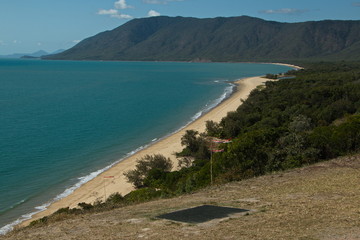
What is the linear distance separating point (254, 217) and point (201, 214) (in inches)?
48.8

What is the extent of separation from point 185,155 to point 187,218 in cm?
1786

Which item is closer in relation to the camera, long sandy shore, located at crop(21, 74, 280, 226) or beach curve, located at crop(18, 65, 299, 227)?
beach curve, located at crop(18, 65, 299, 227)

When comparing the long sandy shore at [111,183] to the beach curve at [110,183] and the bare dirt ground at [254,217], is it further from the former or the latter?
the bare dirt ground at [254,217]

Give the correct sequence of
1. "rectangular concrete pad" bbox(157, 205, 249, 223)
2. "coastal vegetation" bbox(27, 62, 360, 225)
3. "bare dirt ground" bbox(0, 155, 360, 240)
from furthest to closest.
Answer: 1. "coastal vegetation" bbox(27, 62, 360, 225)
2. "rectangular concrete pad" bbox(157, 205, 249, 223)
3. "bare dirt ground" bbox(0, 155, 360, 240)

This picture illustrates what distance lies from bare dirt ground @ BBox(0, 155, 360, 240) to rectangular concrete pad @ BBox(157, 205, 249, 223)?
283 mm

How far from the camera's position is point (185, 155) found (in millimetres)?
27922

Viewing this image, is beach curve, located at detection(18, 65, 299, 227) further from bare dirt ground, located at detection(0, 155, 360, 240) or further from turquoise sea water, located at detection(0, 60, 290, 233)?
bare dirt ground, located at detection(0, 155, 360, 240)

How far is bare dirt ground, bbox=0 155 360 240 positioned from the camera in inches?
349

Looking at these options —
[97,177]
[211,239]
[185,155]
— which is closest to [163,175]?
[97,177]

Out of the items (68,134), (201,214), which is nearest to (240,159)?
(201,214)

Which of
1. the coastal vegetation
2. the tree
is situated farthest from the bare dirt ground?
the tree

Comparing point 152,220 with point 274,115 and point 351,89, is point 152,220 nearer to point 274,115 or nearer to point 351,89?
point 274,115

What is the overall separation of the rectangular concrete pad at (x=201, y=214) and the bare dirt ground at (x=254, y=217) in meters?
0.28

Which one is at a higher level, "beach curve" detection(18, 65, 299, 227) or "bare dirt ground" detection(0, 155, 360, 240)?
"bare dirt ground" detection(0, 155, 360, 240)
